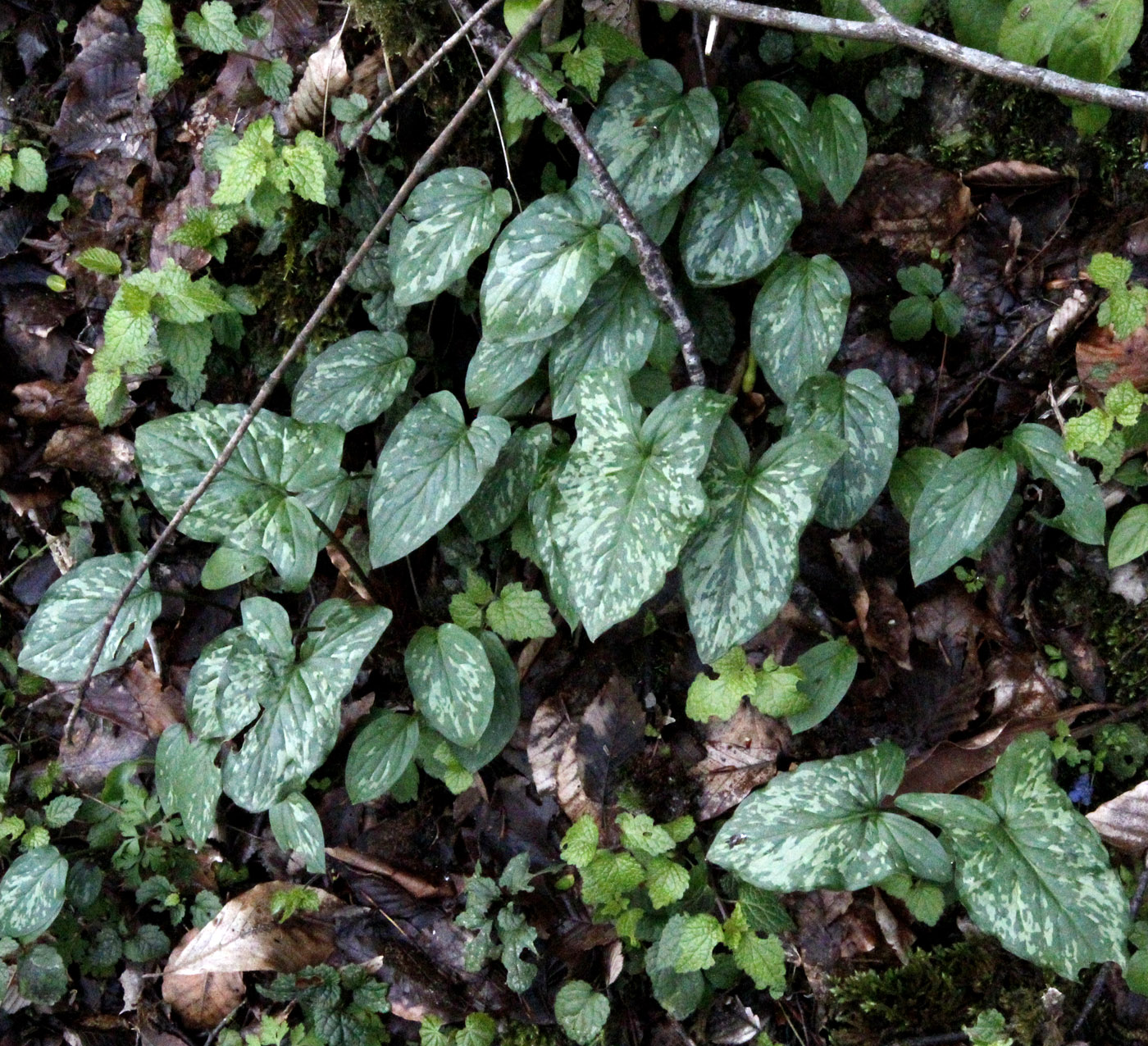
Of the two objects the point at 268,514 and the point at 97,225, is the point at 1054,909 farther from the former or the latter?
the point at 97,225

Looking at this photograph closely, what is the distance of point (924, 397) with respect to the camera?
93.0 inches

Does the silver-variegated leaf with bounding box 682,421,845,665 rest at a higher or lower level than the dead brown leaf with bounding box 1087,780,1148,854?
higher

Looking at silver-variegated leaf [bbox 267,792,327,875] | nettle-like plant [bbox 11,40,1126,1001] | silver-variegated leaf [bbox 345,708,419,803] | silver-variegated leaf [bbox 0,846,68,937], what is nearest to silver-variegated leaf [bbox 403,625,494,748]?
nettle-like plant [bbox 11,40,1126,1001]

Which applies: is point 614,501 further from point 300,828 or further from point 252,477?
point 300,828

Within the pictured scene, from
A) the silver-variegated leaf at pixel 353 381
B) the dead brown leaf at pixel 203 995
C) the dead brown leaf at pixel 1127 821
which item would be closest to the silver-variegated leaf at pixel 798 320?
the silver-variegated leaf at pixel 353 381

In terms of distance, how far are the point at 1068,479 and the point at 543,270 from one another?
50.1 inches

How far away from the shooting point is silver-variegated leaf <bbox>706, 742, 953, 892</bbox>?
1892 mm

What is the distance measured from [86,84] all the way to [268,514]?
1800 millimetres

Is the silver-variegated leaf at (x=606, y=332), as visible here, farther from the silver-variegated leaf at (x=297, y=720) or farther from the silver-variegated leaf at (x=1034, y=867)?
the silver-variegated leaf at (x=1034, y=867)

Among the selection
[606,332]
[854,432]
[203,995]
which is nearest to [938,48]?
[854,432]

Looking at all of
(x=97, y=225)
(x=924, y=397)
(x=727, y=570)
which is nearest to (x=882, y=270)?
(x=924, y=397)

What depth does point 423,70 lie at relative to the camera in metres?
2.07

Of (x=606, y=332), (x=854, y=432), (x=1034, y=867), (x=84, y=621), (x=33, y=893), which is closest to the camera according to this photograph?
(x=1034, y=867)

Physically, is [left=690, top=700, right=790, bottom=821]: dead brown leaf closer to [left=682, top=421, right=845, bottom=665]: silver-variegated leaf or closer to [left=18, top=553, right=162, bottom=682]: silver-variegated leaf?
[left=682, top=421, right=845, bottom=665]: silver-variegated leaf
